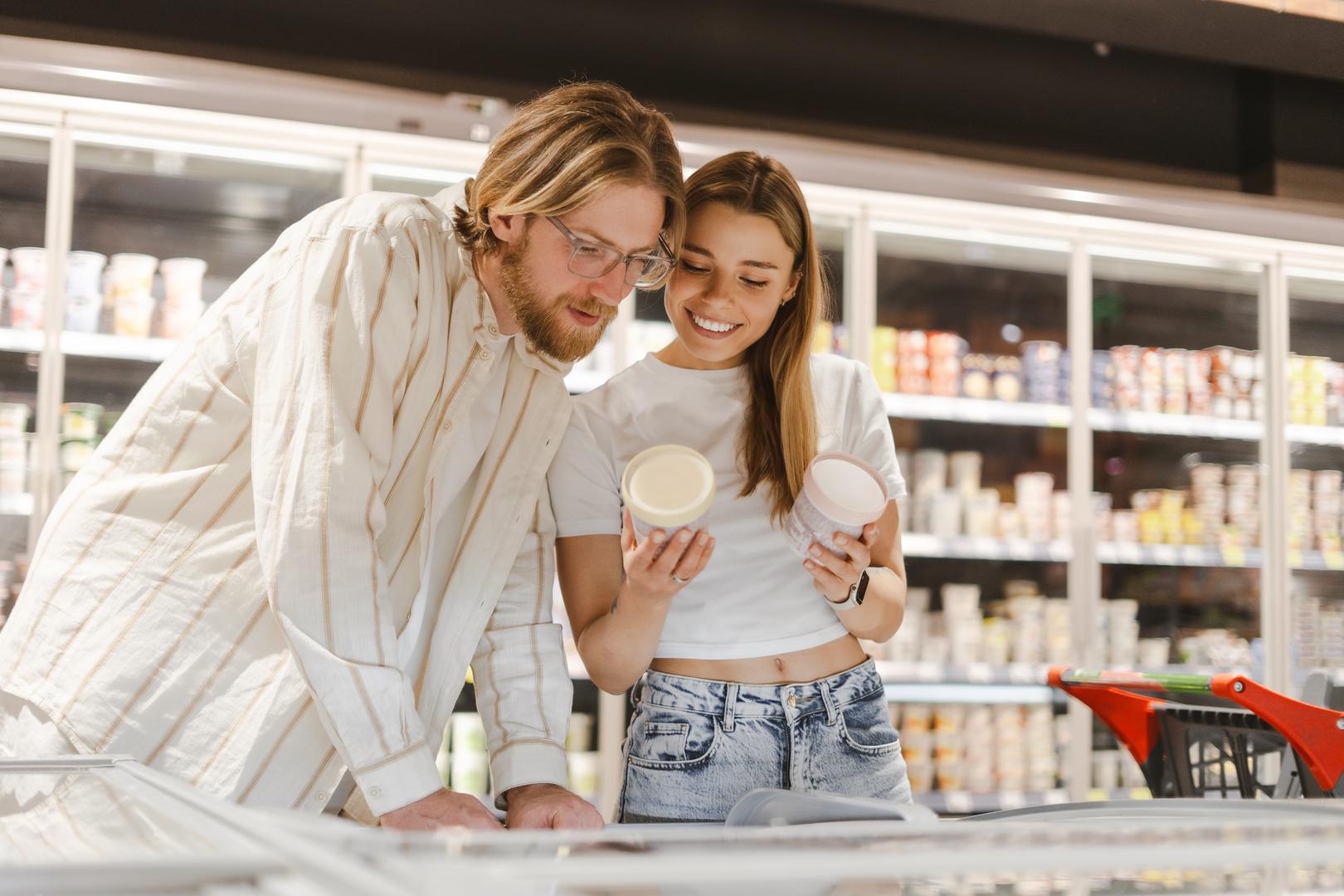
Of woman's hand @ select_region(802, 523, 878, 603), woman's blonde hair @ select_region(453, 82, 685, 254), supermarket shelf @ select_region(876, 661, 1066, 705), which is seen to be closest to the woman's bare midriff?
woman's hand @ select_region(802, 523, 878, 603)

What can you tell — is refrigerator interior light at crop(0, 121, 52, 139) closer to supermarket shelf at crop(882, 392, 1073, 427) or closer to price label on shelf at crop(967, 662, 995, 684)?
supermarket shelf at crop(882, 392, 1073, 427)

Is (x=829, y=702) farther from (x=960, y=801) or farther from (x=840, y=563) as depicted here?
(x=960, y=801)

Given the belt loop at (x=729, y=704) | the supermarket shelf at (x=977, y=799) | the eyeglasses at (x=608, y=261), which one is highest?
the eyeglasses at (x=608, y=261)

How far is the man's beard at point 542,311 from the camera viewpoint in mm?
1387

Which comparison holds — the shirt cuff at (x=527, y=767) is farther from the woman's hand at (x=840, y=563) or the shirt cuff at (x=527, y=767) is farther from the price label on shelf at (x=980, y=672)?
the price label on shelf at (x=980, y=672)

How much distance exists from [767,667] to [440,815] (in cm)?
53

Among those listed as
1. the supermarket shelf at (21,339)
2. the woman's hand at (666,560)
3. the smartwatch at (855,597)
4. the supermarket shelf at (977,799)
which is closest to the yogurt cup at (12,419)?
the supermarket shelf at (21,339)

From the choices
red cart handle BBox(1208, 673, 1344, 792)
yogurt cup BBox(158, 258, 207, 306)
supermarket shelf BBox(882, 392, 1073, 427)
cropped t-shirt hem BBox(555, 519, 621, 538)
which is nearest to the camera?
cropped t-shirt hem BBox(555, 519, 621, 538)

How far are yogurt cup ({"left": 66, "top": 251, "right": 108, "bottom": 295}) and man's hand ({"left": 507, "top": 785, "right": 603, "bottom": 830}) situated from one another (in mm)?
2211

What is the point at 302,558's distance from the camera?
46.0 inches

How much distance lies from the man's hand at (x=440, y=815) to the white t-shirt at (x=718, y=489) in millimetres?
435

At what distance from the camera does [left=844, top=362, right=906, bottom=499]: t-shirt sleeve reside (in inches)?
64.8

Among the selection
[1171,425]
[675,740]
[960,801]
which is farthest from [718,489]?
[1171,425]

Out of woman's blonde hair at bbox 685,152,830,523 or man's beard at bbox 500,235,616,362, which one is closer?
man's beard at bbox 500,235,616,362
